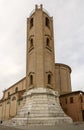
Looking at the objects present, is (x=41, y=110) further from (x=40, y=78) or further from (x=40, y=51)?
(x=40, y=51)

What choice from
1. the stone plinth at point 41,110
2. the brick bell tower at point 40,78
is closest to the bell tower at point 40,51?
the brick bell tower at point 40,78

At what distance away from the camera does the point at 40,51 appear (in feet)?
89.2

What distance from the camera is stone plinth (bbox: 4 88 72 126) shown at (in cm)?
2184

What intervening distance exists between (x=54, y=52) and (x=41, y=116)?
36.1 ft

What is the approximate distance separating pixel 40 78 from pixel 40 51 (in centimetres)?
394

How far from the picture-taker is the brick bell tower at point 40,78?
73.5ft

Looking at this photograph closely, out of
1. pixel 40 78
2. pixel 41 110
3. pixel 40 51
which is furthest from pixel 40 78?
pixel 41 110

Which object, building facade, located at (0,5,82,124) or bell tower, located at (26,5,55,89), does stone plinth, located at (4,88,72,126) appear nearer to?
building facade, located at (0,5,82,124)

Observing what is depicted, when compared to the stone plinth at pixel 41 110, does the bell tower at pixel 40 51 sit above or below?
above

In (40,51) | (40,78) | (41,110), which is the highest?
(40,51)

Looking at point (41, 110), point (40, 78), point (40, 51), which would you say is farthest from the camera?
point (40, 51)

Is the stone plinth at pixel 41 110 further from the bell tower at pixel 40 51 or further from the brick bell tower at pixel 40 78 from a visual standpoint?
the bell tower at pixel 40 51

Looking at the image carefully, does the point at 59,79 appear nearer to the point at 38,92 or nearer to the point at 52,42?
the point at 52,42

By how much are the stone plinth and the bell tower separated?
48.3 inches
